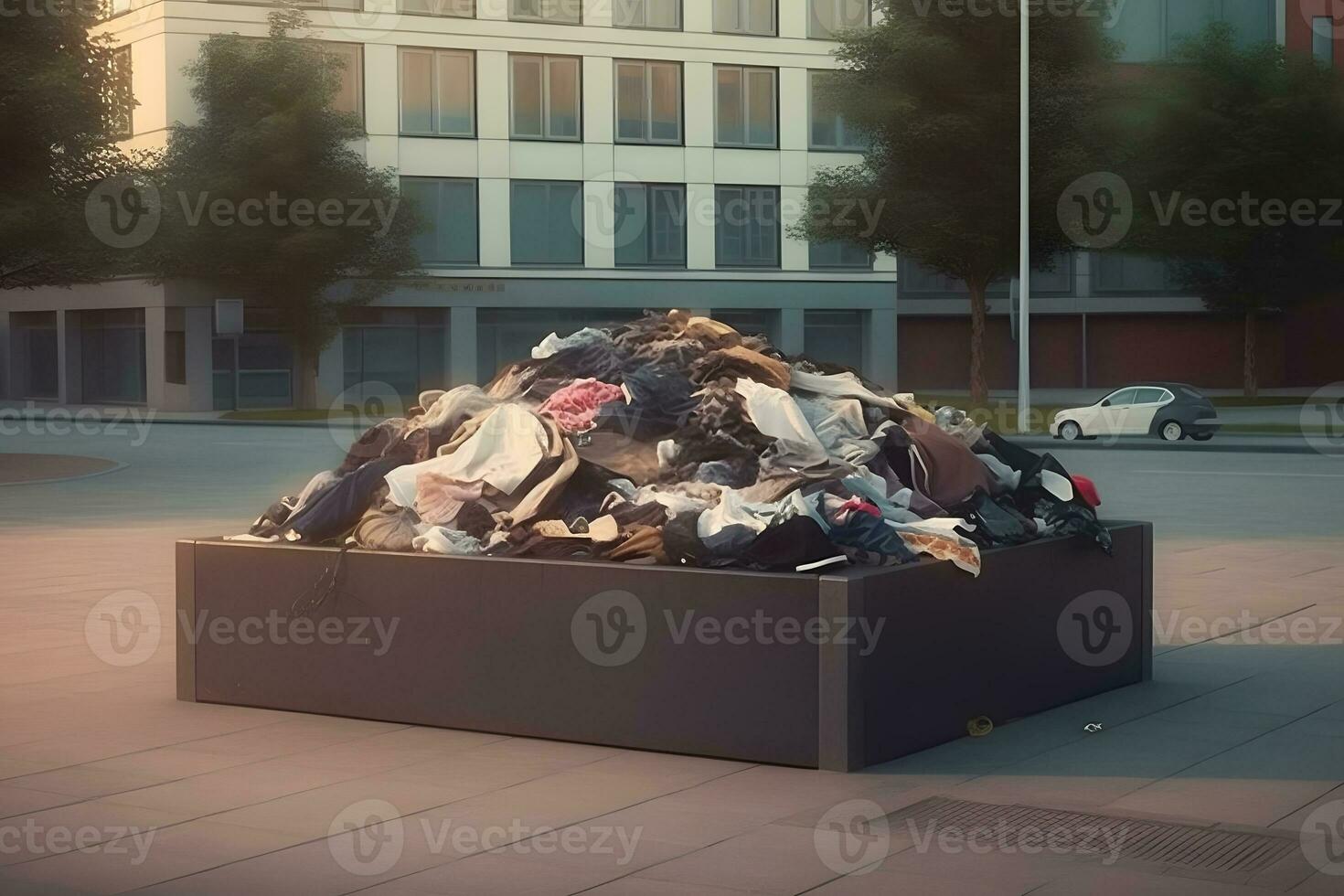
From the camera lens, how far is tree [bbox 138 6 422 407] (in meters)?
51.7

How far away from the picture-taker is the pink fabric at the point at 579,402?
898 centimetres

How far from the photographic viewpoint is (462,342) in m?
58.6

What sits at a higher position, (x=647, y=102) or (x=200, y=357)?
(x=647, y=102)

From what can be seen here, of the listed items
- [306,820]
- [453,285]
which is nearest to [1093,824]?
[306,820]

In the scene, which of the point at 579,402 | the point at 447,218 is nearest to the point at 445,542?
the point at 579,402

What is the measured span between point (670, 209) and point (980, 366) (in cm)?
1295

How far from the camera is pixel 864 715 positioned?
7.25 meters

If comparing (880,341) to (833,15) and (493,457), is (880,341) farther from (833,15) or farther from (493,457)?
(493,457)

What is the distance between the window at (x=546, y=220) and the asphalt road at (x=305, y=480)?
19.3m

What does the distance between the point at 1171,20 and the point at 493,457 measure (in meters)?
65.2

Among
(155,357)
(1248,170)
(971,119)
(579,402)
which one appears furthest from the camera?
(155,357)

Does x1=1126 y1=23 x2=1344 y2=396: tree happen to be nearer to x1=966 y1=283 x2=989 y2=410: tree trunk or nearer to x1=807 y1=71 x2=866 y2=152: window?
x1=966 y1=283 x2=989 y2=410: tree trunk

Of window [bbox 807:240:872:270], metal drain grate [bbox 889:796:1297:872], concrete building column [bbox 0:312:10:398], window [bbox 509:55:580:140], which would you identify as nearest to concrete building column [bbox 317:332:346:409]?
window [bbox 509:55:580:140]

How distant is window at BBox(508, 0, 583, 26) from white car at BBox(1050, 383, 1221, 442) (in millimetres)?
26218
